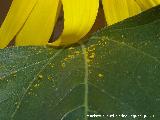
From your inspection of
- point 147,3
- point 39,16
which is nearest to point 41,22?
point 39,16

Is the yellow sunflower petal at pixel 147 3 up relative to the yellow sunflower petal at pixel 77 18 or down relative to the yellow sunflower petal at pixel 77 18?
up

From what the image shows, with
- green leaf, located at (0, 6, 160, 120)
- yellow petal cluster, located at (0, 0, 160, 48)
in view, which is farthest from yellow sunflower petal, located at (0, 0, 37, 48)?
green leaf, located at (0, 6, 160, 120)

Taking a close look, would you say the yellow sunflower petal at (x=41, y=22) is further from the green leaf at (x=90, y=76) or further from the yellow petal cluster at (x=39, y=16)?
the green leaf at (x=90, y=76)

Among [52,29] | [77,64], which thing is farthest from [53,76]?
[52,29]

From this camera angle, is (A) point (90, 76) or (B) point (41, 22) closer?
(A) point (90, 76)

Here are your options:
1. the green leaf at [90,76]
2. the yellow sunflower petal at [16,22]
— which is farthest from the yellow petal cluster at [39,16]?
the green leaf at [90,76]

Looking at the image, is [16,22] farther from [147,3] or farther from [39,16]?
[147,3]
